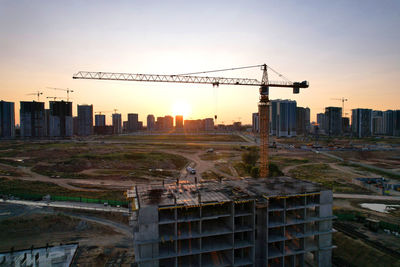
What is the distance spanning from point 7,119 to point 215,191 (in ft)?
609

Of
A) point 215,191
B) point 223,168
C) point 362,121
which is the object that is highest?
point 362,121

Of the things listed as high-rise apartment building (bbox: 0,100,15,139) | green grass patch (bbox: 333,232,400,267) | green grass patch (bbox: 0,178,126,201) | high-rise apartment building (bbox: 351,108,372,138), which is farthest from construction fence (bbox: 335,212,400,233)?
high-rise apartment building (bbox: 0,100,15,139)

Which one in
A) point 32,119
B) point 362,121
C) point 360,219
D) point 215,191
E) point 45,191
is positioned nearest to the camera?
point 215,191

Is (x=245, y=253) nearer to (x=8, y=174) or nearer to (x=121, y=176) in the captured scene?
(x=121, y=176)

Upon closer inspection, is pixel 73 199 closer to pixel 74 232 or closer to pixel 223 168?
pixel 74 232

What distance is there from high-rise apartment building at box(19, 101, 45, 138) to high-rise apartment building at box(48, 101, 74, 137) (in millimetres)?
4548

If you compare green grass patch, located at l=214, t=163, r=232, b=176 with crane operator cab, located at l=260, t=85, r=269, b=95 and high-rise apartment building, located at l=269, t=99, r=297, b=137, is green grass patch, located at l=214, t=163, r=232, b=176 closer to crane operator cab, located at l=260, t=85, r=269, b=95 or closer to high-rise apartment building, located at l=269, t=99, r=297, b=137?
crane operator cab, located at l=260, t=85, r=269, b=95

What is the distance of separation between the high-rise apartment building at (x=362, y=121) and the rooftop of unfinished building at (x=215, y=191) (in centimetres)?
20240

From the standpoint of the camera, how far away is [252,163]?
2426 inches

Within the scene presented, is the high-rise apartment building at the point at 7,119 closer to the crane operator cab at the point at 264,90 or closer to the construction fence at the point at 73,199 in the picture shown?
the construction fence at the point at 73,199

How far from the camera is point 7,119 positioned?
155250 mm

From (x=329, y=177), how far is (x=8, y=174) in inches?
3120

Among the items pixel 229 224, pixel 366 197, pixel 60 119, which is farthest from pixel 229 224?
pixel 60 119

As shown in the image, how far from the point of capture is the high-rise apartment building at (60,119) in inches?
6250
